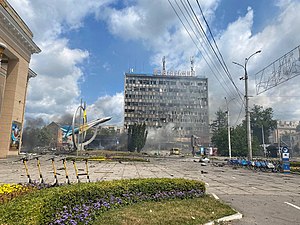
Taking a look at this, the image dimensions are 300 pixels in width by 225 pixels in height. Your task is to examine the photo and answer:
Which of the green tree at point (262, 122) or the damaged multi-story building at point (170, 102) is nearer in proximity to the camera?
the green tree at point (262, 122)

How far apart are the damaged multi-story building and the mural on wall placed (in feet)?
235

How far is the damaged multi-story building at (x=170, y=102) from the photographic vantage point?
4040 inches

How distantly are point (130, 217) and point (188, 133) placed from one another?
10032cm

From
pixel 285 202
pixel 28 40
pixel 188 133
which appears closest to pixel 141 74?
pixel 188 133

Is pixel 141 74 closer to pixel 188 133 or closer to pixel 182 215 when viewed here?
pixel 188 133

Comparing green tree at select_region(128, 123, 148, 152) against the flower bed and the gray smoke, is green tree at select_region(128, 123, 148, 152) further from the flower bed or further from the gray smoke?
the flower bed

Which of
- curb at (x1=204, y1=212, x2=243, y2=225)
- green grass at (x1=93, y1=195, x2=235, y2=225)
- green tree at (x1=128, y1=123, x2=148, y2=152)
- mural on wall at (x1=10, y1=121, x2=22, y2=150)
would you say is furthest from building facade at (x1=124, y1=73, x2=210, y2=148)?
curb at (x1=204, y1=212, x2=243, y2=225)

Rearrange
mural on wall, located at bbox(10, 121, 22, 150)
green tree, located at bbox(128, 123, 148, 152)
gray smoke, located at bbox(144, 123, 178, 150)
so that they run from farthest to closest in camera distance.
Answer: gray smoke, located at bbox(144, 123, 178, 150) < green tree, located at bbox(128, 123, 148, 152) < mural on wall, located at bbox(10, 121, 22, 150)

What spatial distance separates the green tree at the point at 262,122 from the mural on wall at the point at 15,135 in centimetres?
8191

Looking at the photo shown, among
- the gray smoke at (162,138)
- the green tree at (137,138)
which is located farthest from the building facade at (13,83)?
the gray smoke at (162,138)

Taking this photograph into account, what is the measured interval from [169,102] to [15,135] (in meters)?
83.1

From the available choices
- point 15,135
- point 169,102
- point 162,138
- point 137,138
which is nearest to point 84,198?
point 15,135

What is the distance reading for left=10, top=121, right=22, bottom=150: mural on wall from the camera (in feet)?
92.9

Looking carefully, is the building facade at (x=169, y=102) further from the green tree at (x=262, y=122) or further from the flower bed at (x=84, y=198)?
the flower bed at (x=84, y=198)
